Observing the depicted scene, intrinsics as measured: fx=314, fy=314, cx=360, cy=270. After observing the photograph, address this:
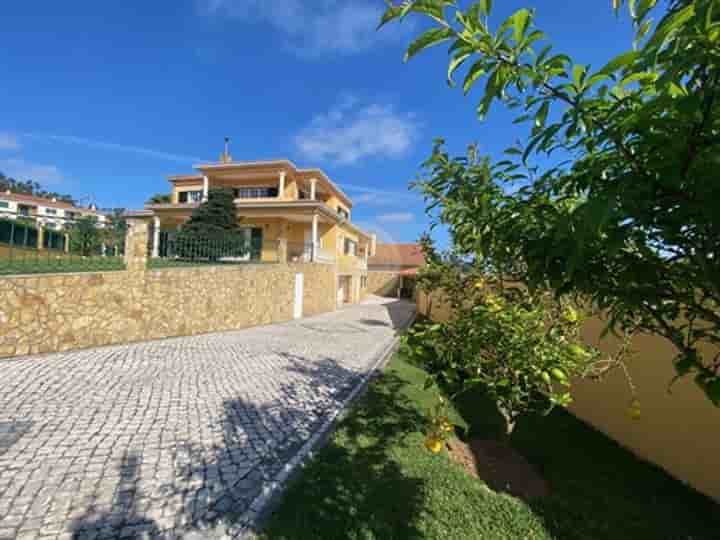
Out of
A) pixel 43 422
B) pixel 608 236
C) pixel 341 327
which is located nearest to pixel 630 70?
pixel 608 236

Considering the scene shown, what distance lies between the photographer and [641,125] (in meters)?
0.90

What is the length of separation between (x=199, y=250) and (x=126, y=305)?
3.12m

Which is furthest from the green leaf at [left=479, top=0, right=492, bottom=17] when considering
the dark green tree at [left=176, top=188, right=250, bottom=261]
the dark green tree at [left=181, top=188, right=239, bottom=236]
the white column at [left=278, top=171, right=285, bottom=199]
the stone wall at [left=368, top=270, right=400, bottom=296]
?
the stone wall at [left=368, top=270, right=400, bottom=296]

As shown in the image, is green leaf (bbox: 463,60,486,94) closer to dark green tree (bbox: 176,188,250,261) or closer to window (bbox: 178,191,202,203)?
dark green tree (bbox: 176,188,250,261)

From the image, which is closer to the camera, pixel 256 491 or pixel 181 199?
pixel 256 491

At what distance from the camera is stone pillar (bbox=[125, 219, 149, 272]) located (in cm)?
800

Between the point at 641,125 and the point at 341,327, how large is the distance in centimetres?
1313

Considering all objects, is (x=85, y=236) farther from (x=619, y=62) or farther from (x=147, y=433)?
(x=619, y=62)

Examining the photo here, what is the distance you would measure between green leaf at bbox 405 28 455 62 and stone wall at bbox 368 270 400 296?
34.9 metres

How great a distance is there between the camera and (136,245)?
8109 mm

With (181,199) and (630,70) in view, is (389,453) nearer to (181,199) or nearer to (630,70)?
(630,70)

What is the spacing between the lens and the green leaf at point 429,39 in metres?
0.98

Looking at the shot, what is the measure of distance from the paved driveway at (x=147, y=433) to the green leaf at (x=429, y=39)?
3618 millimetres

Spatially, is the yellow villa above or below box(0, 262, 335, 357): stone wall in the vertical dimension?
above
